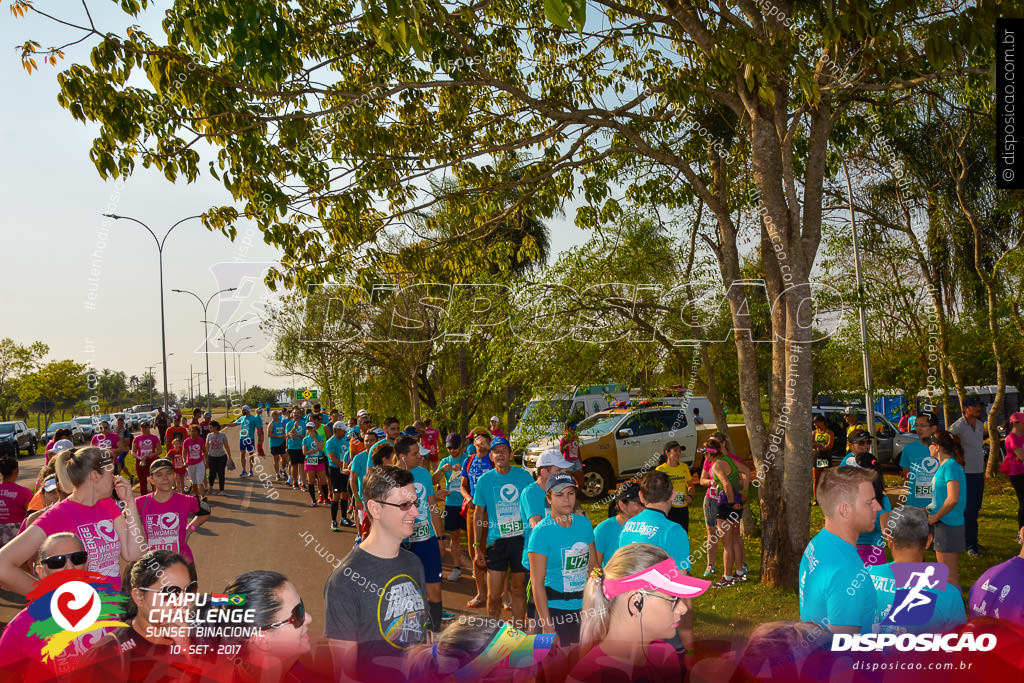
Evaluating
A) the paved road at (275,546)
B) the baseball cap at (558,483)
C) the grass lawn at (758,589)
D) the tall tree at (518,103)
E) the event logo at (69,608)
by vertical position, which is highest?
the tall tree at (518,103)

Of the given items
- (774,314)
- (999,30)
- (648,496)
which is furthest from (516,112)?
(648,496)

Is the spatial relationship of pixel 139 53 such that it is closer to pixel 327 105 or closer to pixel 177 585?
pixel 327 105

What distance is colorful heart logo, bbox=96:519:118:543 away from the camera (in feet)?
15.7

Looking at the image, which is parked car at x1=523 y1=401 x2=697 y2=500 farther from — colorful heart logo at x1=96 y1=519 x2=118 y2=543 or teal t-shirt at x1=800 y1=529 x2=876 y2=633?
teal t-shirt at x1=800 y1=529 x2=876 y2=633

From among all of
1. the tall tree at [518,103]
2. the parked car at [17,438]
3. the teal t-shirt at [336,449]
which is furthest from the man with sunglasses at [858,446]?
the parked car at [17,438]

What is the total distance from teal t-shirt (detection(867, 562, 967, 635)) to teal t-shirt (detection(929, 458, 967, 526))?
379cm

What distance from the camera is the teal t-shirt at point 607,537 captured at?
17.7 feet

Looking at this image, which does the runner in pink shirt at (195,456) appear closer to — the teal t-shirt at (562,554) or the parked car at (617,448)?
the parked car at (617,448)

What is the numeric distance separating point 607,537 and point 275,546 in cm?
722

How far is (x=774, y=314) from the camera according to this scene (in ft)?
25.5

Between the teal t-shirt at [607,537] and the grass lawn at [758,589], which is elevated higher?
the teal t-shirt at [607,537]

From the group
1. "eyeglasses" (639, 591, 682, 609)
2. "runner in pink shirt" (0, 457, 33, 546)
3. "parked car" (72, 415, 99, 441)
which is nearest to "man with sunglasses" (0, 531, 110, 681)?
"eyeglasses" (639, 591, 682, 609)

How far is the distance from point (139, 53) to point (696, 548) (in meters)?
8.96

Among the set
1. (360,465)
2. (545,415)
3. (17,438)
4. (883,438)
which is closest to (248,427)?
(360,465)
